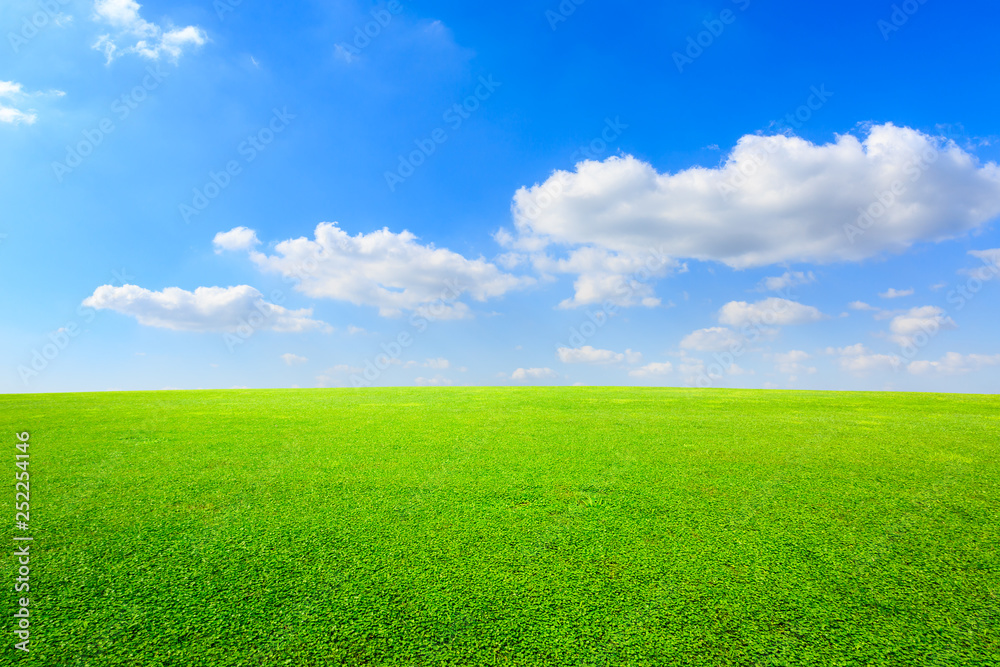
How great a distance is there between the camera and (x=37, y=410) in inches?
493

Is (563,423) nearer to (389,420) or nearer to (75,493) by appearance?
(389,420)

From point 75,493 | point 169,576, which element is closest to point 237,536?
point 169,576

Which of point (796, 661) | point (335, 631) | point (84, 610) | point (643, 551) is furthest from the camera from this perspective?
point (643, 551)

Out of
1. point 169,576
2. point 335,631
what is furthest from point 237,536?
point 335,631

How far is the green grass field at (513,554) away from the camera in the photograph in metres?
2.76

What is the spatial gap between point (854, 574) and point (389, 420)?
28.4 feet

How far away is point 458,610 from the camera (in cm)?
299

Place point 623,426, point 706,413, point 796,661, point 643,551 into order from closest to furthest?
1. point 796,661
2. point 643,551
3. point 623,426
4. point 706,413

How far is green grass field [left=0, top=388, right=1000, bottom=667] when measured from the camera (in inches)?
109

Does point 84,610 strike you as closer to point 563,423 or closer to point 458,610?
point 458,610

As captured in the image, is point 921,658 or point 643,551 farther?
point 643,551

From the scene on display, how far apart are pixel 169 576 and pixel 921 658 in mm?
4857

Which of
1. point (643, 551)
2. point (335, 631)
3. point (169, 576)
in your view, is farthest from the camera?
point (643, 551)

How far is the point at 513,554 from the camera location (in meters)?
3.69
